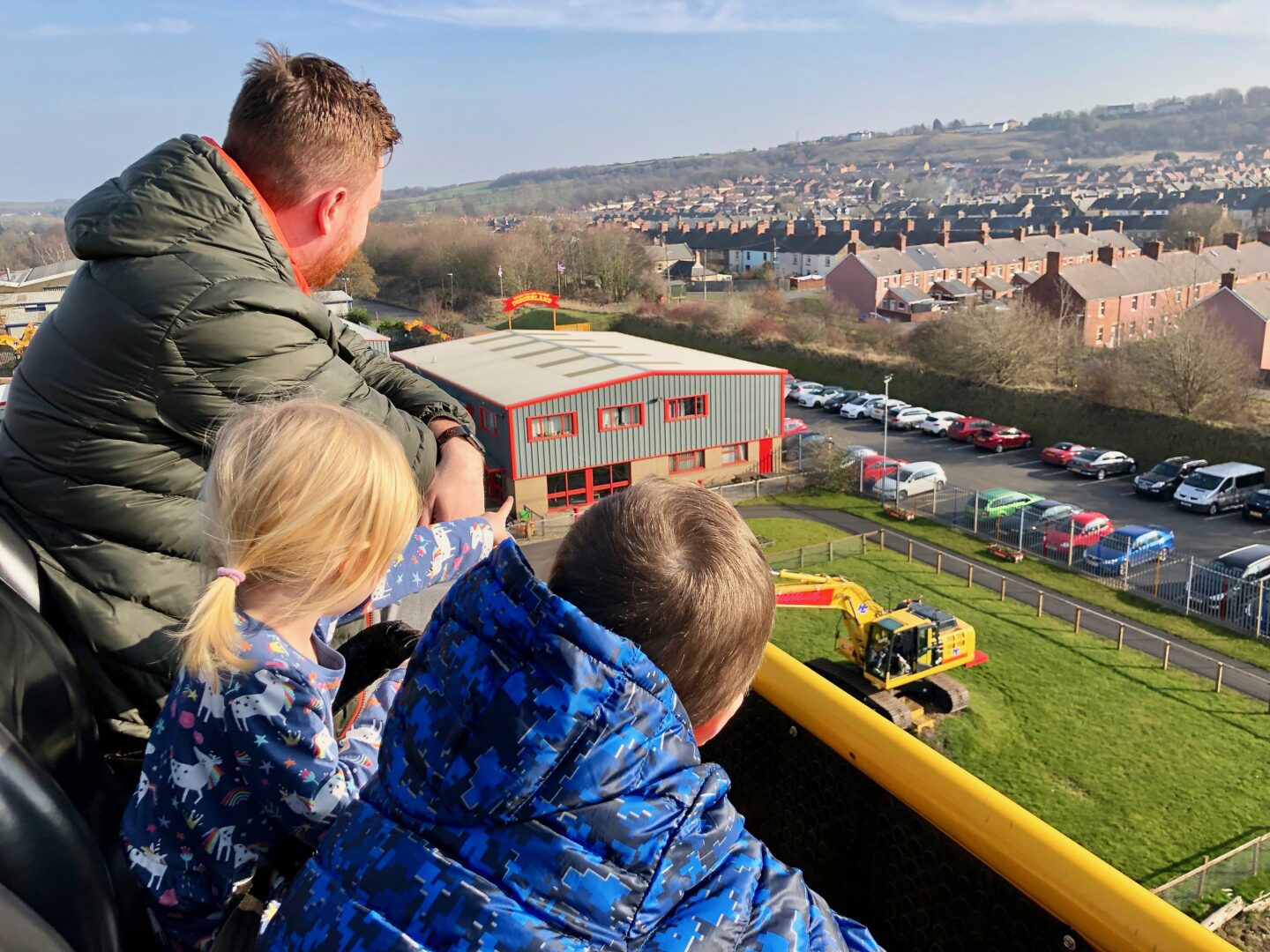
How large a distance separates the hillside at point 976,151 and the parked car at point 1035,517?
120254mm

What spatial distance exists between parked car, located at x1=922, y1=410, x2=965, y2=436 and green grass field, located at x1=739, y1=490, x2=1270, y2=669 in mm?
5827

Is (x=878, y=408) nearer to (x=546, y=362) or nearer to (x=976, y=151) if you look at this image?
(x=546, y=362)

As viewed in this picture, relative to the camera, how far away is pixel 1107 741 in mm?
10758

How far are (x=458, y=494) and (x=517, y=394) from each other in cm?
1730

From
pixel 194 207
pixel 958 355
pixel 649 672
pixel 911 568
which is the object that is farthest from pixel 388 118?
pixel 958 355

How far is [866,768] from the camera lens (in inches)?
60.1

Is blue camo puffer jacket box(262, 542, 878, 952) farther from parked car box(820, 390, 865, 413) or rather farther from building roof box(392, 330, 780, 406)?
parked car box(820, 390, 865, 413)

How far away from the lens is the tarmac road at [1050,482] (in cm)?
→ 1770

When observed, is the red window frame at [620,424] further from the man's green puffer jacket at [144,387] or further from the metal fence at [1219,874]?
the man's green puffer jacket at [144,387]

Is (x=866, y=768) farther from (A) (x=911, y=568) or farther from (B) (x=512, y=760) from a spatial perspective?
(A) (x=911, y=568)

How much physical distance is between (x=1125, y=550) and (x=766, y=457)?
8.10 metres

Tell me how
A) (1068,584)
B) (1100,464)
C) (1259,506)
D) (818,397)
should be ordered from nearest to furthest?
(1068,584) → (1259,506) → (1100,464) → (818,397)

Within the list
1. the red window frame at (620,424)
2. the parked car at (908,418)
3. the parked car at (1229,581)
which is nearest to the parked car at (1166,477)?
the parked car at (1229,581)

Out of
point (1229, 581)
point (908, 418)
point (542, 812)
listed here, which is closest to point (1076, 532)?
point (1229, 581)
